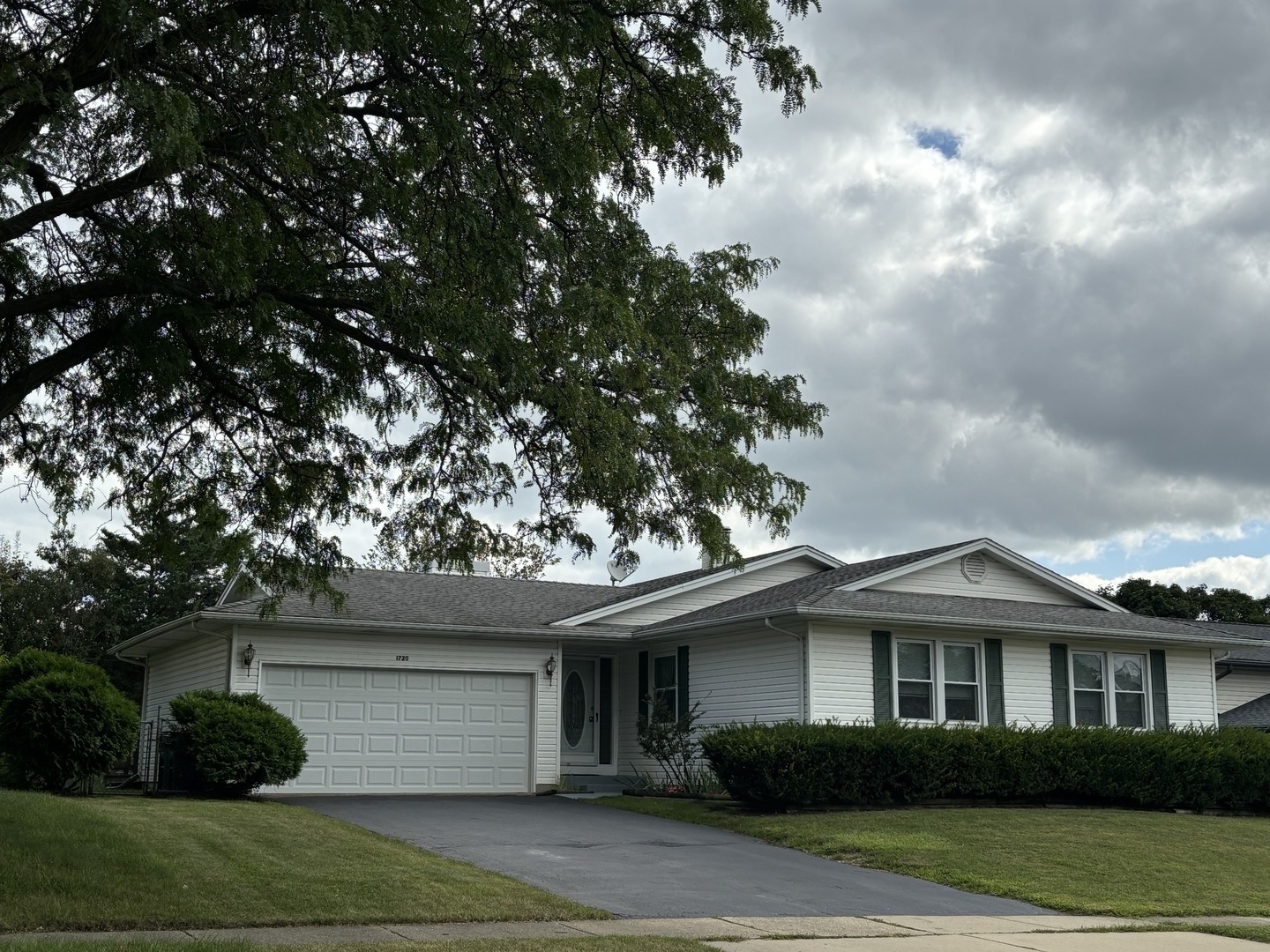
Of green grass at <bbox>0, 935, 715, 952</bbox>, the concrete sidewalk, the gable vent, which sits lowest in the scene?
the concrete sidewalk

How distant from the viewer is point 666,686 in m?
24.0

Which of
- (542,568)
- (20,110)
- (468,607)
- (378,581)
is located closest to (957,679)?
(468,607)

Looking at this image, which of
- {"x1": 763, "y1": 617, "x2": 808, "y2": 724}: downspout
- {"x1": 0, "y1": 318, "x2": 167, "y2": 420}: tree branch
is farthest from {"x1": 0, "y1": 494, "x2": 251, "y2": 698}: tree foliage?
{"x1": 0, "y1": 318, "x2": 167, "y2": 420}: tree branch

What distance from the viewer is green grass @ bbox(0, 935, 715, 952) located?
8.14 meters

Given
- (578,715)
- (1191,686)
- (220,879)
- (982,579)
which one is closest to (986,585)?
(982,579)

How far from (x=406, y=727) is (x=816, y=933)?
13164 mm

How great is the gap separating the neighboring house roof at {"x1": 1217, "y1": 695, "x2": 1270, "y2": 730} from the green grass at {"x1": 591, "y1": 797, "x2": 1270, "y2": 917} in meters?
9.37

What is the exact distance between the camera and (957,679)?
867 inches

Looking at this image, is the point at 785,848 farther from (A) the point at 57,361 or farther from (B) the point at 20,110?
(B) the point at 20,110

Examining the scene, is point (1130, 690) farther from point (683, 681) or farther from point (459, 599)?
point (459, 599)

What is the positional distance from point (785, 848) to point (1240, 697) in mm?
18967

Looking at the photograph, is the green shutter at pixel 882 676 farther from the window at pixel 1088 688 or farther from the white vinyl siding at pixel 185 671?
the white vinyl siding at pixel 185 671

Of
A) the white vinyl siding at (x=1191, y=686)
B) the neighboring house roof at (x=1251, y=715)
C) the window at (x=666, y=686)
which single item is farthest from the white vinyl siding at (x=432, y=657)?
the neighboring house roof at (x=1251, y=715)

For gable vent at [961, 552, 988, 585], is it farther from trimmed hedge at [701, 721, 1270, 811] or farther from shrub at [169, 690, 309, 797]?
shrub at [169, 690, 309, 797]
